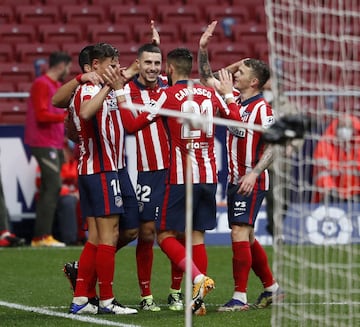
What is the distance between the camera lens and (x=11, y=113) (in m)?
16.1

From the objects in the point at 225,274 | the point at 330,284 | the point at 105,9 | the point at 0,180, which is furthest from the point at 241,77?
the point at 105,9

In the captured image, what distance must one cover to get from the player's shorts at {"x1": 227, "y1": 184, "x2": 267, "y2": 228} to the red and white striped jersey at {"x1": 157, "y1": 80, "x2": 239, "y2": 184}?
0.33m

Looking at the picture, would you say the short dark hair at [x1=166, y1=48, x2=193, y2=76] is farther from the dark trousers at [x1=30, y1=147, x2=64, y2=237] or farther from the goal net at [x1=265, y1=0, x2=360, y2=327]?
the dark trousers at [x1=30, y1=147, x2=64, y2=237]

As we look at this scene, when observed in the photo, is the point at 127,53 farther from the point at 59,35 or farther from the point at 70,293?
the point at 70,293

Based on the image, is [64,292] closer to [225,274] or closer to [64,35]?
[225,274]

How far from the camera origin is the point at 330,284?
33.0ft

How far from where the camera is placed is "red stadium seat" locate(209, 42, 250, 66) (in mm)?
18875

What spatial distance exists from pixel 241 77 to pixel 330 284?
208cm

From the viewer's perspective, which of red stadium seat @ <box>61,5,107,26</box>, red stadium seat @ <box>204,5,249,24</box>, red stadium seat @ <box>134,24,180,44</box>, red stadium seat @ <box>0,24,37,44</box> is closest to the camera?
red stadium seat @ <box>0,24,37,44</box>

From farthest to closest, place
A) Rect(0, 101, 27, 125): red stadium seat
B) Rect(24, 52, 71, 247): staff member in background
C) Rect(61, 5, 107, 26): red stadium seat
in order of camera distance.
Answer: Rect(61, 5, 107, 26): red stadium seat
Rect(0, 101, 27, 125): red stadium seat
Rect(24, 52, 71, 247): staff member in background

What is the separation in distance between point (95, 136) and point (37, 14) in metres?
11.0

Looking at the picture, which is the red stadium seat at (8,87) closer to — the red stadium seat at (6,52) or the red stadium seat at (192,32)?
the red stadium seat at (6,52)

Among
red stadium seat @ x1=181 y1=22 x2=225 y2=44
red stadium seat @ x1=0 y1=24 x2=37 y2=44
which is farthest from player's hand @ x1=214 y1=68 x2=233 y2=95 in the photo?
red stadium seat @ x1=0 y1=24 x2=37 y2=44

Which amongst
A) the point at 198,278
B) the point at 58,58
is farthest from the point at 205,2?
the point at 198,278
